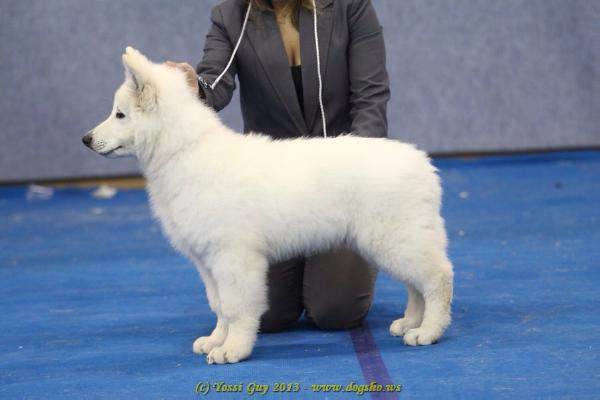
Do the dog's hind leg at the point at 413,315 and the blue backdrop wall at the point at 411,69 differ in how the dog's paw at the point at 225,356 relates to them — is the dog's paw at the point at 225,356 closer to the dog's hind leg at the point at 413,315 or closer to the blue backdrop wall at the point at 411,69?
the dog's hind leg at the point at 413,315

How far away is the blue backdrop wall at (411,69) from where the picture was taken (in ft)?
26.2

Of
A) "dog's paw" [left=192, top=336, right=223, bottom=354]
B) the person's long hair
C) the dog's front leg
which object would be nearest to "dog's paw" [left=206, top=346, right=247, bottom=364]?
the dog's front leg

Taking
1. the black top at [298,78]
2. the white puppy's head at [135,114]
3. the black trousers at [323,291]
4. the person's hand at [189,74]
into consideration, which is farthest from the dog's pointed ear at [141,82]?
the black trousers at [323,291]

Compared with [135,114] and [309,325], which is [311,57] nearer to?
[135,114]

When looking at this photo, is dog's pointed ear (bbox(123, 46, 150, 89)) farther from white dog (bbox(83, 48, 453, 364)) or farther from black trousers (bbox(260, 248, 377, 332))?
black trousers (bbox(260, 248, 377, 332))

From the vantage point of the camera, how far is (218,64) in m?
3.63

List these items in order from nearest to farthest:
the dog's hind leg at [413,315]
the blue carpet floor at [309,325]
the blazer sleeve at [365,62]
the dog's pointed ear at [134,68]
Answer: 1. the blue carpet floor at [309,325]
2. the dog's pointed ear at [134,68]
3. the dog's hind leg at [413,315]
4. the blazer sleeve at [365,62]

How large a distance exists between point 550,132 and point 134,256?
185 inches

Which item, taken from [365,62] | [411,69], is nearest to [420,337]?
[365,62]

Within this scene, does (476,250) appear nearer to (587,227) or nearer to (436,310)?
(587,227)

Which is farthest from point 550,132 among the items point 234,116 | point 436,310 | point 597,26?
point 436,310

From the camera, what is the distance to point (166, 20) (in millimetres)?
8070

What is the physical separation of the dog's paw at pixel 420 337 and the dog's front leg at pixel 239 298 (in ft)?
1.74

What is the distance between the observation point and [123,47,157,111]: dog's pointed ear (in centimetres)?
288
